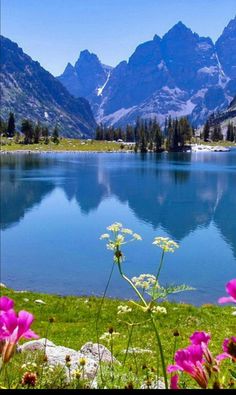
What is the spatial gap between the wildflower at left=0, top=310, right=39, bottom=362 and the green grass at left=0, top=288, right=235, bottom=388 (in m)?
9.42

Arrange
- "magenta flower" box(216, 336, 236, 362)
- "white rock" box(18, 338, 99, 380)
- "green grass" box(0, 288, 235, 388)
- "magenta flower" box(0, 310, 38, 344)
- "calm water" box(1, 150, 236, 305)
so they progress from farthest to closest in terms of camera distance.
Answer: "calm water" box(1, 150, 236, 305)
"green grass" box(0, 288, 235, 388)
"white rock" box(18, 338, 99, 380)
"magenta flower" box(216, 336, 236, 362)
"magenta flower" box(0, 310, 38, 344)

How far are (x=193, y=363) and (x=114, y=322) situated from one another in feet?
50.7

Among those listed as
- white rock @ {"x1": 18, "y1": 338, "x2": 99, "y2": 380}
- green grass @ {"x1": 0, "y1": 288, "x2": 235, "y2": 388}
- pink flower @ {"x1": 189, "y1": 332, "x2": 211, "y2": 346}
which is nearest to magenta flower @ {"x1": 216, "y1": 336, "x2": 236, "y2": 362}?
pink flower @ {"x1": 189, "y1": 332, "x2": 211, "y2": 346}

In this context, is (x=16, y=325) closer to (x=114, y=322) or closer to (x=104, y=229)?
(x=114, y=322)

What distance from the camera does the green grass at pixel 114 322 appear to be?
14.2m

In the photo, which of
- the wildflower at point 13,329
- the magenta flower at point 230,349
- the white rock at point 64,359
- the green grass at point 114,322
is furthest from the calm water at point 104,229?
the wildflower at point 13,329

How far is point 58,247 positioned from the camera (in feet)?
129

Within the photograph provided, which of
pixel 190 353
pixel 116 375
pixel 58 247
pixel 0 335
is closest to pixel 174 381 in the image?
pixel 190 353

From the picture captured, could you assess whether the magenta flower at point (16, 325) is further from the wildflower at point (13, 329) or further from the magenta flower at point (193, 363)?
the magenta flower at point (193, 363)

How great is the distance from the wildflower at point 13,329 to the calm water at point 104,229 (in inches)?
927

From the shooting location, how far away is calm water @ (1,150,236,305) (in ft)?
99.5

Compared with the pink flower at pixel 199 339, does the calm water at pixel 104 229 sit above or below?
below

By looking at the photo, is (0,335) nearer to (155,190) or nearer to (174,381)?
(174,381)

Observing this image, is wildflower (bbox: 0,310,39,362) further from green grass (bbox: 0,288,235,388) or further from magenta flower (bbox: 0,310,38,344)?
green grass (bbox: 0,288,235,388)
